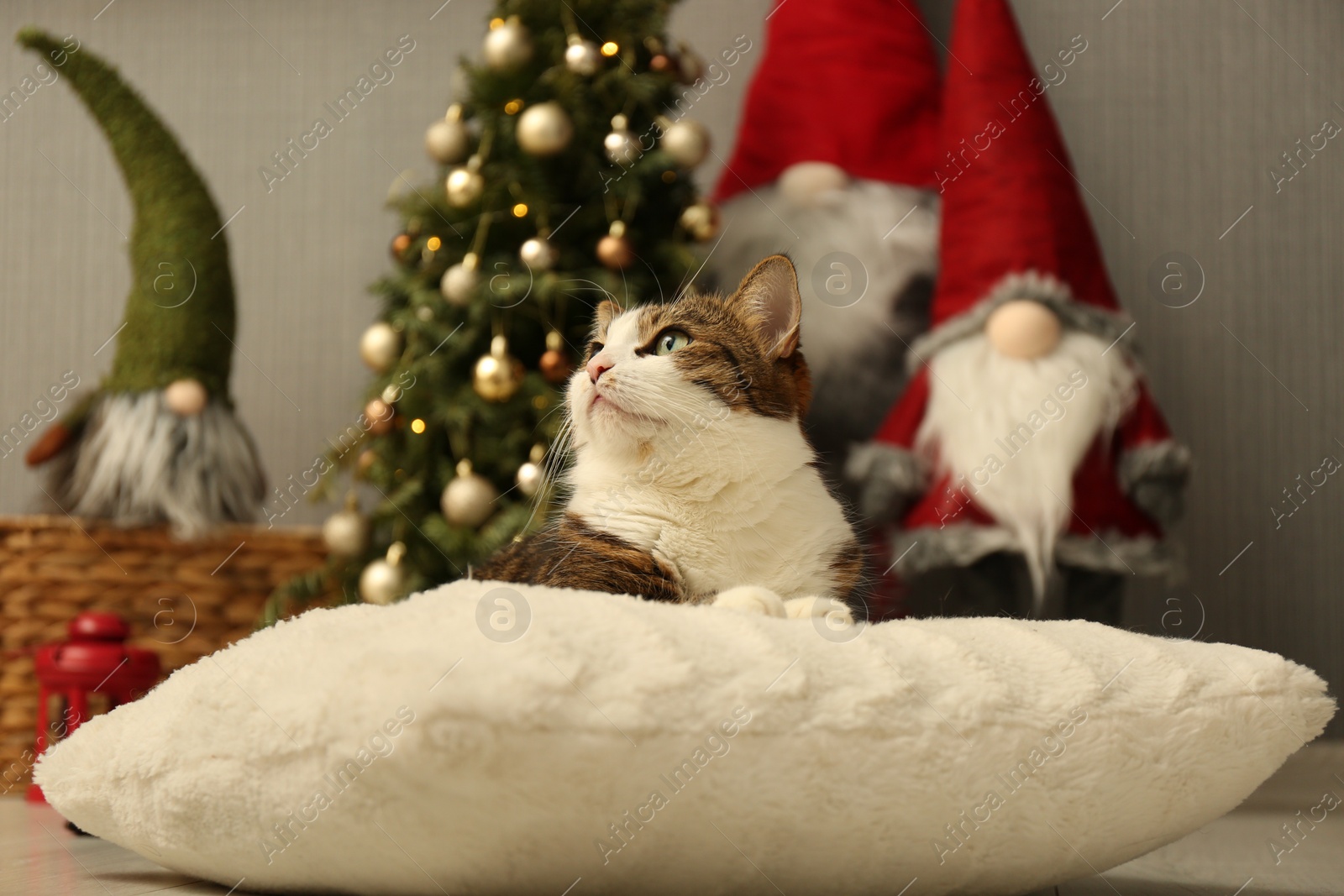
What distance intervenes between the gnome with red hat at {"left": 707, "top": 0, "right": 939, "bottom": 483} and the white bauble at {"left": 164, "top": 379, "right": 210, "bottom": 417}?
840mm

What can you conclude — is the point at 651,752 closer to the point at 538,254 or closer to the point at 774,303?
the point at 774,303

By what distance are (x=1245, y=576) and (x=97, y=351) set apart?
7.54 ft

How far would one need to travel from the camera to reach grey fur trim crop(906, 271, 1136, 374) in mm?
1359

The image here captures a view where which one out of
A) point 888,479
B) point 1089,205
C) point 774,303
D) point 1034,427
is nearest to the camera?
point 774,303

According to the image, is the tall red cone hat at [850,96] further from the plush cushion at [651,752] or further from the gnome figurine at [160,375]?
the plush cushion at [651,752]

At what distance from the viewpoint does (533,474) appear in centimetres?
140

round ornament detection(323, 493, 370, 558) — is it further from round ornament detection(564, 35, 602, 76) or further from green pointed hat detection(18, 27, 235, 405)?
round ornament detection(564, 35, 602, 76)

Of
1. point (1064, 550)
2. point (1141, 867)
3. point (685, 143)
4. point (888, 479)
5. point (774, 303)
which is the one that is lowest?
point (1141, 867)

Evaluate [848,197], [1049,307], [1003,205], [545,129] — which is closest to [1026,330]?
[1049,307]

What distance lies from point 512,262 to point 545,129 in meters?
0.20

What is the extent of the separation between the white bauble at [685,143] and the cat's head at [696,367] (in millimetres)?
417

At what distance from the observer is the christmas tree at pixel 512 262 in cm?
144

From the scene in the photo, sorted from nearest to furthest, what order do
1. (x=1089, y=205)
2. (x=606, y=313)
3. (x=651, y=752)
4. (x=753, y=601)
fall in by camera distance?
1. (x=651, y=752)
2. (x=753, y=601)
3. (x=606, y=313)
4. (x=1089, y=205)

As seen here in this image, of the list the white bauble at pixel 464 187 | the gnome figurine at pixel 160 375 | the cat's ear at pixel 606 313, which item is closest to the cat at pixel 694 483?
the cat's ear at pixel 606 313
